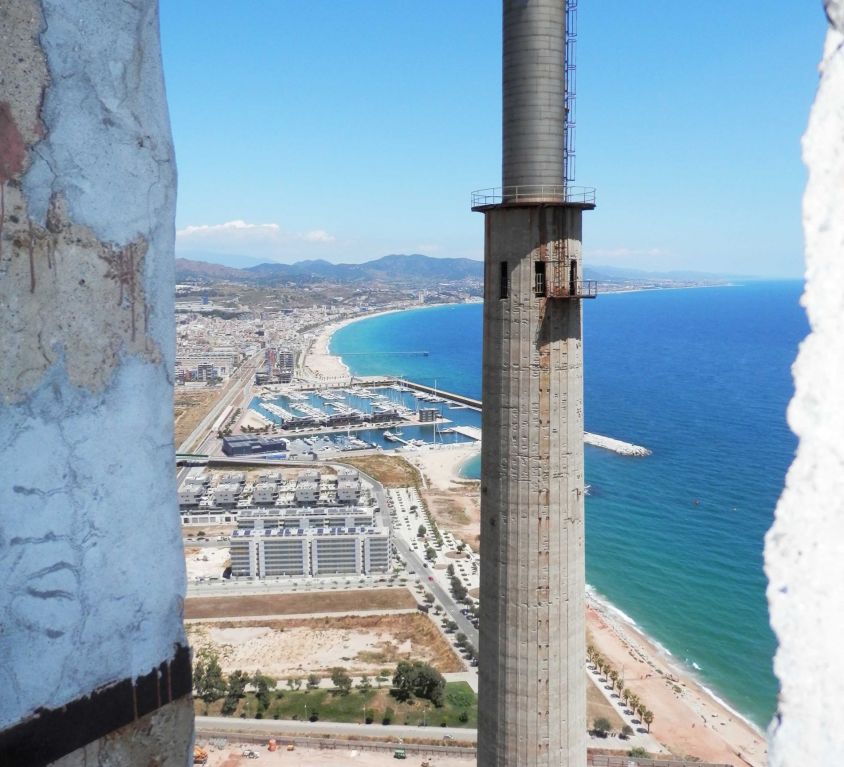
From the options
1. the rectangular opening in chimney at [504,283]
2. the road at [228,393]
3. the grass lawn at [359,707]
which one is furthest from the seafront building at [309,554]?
the rectangular opening in chimney at [504,283]

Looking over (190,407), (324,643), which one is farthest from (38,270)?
(190,407)

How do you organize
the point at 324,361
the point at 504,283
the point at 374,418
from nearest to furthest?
the point at 504,283 < the point at 374,418 < the point at 324,361

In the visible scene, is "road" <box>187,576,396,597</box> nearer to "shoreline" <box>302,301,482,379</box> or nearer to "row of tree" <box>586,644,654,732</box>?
"row of tree" <box>586,644,654,732</box>

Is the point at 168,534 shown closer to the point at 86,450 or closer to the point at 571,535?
the point at 86,450

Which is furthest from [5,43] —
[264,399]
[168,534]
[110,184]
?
[264,399]

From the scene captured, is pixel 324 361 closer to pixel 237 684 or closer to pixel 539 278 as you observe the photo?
pixel 237 684

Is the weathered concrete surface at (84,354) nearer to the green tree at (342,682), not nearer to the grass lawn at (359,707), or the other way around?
the grass lawn at (359,707)

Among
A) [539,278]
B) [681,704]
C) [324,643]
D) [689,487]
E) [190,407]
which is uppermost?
[539,278]
